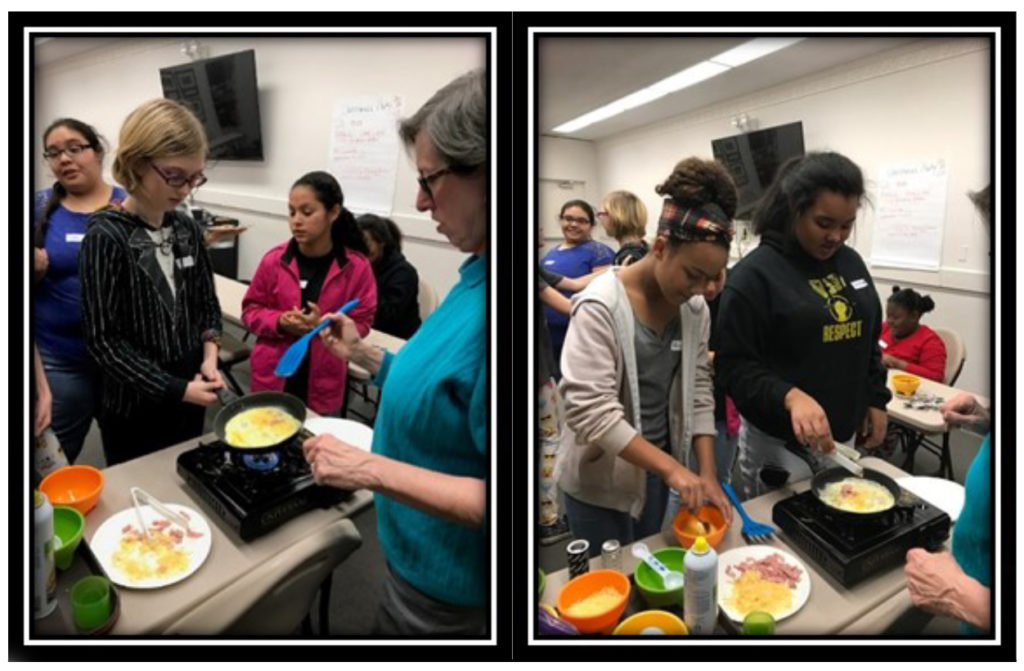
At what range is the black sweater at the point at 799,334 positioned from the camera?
4.17ft

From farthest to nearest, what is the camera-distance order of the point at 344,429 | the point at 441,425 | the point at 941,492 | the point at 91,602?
1. the point at 344,429
2. the point at 941,492
3. the point at 91,602
4. the point at 441,425

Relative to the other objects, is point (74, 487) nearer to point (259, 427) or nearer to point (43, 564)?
point (43, 564)

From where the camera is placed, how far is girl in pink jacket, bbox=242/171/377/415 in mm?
1336

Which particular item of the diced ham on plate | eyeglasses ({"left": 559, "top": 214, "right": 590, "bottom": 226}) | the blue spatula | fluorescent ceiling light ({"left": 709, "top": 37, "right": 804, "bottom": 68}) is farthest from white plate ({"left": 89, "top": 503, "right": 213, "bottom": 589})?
fluorescent ceiling light ({"left": 709, "top": 37, "right": 804, "bottom": 68})

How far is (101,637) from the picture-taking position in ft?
4.22

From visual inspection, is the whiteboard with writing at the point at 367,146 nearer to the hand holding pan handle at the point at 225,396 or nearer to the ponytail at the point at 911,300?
the hand holding pan handle at the point at 225,396

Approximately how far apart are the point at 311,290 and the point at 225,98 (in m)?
0.42

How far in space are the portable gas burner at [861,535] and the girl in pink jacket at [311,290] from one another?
40.5 inches

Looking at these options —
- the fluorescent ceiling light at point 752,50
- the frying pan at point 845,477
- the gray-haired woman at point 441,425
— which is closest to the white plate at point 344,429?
the gray-haired woman at point 441,425

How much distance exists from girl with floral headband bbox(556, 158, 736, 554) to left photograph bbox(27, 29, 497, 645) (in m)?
0.20

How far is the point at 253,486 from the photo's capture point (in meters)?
1.40

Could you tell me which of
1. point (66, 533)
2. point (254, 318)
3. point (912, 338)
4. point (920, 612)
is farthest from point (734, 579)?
point (66, 533)
